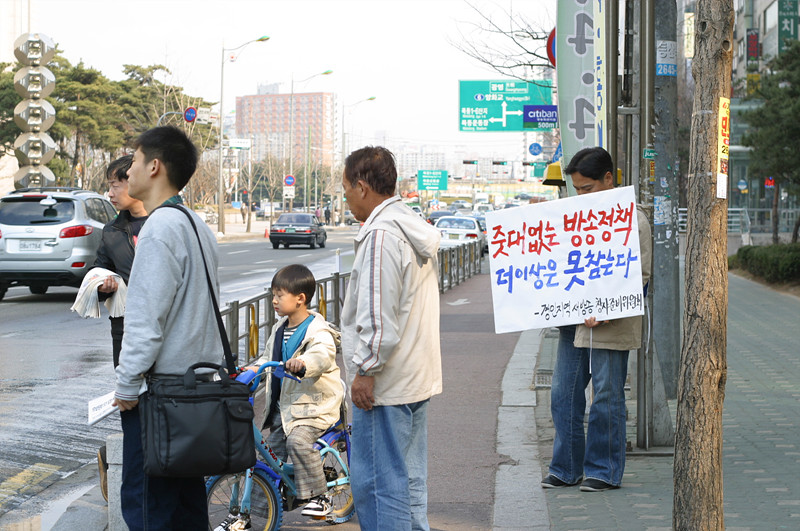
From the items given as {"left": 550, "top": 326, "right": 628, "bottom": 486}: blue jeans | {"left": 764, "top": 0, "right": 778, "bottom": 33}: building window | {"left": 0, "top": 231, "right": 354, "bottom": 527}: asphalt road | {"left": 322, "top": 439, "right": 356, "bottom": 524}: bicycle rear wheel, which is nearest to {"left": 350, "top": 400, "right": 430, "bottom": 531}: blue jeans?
{"left": 322, "top": 439, "right": 356, "bottom": 524}: bicycle rear wheel

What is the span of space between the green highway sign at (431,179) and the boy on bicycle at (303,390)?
8514 centimetres

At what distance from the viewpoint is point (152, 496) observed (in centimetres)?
368

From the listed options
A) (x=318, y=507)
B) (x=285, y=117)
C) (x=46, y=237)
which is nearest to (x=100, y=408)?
(x=318, y=507)

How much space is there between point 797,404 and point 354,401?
587 cm

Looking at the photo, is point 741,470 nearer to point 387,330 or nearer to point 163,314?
point 387,330

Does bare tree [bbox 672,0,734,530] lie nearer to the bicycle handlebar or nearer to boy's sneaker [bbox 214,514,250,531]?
the bicycle handlebar

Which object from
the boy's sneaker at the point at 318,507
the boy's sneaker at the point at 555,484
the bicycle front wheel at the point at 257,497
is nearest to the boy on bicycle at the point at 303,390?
the boy's sneaker at the point at 318,507

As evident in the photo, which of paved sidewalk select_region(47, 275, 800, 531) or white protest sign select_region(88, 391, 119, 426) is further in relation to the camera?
paved sidewalk select_region(47, 275, 800, 531)

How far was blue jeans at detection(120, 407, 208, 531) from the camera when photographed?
3.68 metres

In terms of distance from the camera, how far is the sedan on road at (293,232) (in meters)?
41.3

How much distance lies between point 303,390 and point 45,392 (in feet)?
17.0

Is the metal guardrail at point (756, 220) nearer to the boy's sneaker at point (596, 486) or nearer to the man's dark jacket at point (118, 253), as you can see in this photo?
the boy's sneaker at point (596, 486)

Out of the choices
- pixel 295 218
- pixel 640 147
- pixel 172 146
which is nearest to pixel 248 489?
pixel 172 146

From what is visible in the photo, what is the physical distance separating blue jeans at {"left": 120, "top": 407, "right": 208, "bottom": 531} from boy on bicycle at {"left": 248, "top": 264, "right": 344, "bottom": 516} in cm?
115
